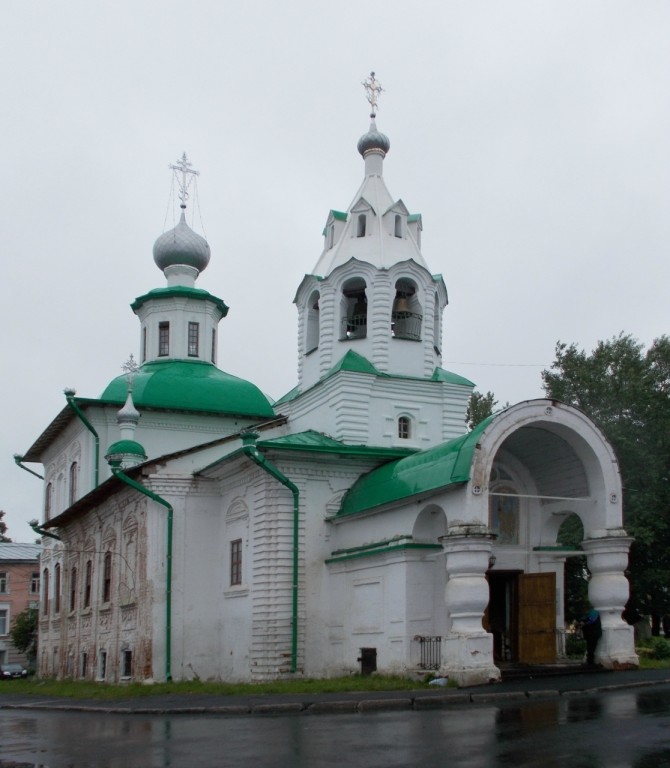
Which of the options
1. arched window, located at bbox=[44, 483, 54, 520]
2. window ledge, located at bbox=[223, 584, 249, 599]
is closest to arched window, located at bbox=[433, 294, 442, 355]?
window ledge, located at bbox=[223, 584, 249, 599]

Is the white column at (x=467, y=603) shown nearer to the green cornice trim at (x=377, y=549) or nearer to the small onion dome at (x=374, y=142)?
the green cornice trim at (x=377, y=549)

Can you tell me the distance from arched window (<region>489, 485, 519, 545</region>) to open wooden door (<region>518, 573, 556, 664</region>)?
0.88 m

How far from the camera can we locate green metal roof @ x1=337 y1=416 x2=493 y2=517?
16984 mm

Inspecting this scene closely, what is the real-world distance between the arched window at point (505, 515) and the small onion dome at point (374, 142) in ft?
33.1

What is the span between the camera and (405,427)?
23.2 m

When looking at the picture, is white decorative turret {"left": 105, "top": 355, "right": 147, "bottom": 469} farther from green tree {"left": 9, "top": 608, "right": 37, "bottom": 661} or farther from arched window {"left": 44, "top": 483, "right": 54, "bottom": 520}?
green tree {"left": 9, "top": 608, "right": 37, "bottom": 661}

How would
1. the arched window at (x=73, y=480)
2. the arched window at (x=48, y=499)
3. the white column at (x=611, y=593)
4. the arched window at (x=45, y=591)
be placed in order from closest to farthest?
the white column at (x=611, y=593) → the arched window at (x=73, y=480) → the arched window at (x=48, y=499) → the arched window at (x=45, y=591)

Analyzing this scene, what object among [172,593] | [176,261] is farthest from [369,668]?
[176,261]

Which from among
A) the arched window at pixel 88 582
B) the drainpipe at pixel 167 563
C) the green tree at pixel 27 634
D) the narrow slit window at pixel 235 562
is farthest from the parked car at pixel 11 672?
the narrow slit window at pixel 235 562

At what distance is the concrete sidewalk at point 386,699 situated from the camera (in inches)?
542

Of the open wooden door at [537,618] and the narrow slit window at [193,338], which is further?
the narrow slit window at [193,338]

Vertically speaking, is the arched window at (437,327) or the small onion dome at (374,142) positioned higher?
the small onion dome at (374,142)

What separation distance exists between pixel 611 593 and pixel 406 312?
865cm

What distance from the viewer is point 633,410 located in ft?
95.1
